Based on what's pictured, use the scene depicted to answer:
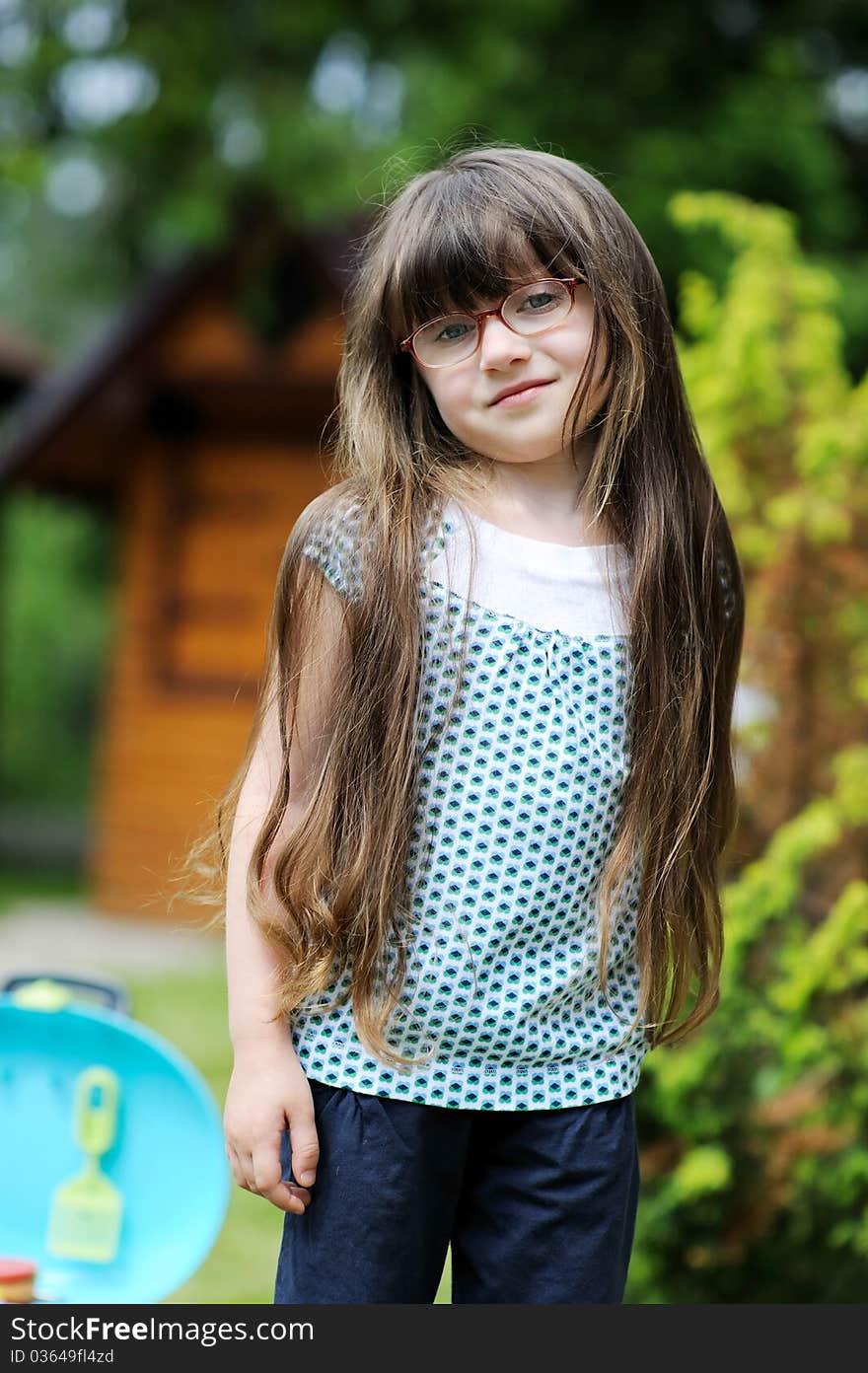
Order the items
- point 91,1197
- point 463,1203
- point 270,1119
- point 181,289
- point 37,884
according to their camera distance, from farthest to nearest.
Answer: point 37,884 → point 181,289 → point 91,1197 → point 463,1203 → point 270,1119

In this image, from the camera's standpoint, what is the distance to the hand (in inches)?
57.6

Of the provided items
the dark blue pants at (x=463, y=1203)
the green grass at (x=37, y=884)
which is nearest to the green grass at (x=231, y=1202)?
the dark blue pants at (x=463, y=1203)

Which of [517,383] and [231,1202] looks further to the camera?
[231,1202]

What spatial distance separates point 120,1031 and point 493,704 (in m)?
0.89

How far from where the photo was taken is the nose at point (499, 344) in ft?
4.93

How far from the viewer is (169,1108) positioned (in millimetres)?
2051

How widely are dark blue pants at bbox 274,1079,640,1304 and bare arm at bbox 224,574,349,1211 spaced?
30mm

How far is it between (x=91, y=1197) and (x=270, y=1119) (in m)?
0.71

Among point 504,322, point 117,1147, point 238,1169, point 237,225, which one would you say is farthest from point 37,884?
point 504,322

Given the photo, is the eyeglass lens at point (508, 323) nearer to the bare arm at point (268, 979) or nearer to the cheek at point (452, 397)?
the cheek at point (452, 397)

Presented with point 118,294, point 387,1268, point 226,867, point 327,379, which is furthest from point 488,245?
point 118,294

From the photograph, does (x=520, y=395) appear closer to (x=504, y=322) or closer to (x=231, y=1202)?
(x=504, y=322)

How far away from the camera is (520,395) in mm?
1530

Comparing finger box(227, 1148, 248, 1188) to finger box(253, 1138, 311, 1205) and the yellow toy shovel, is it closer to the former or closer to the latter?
finger box(253, 1138, 311, 1205)
